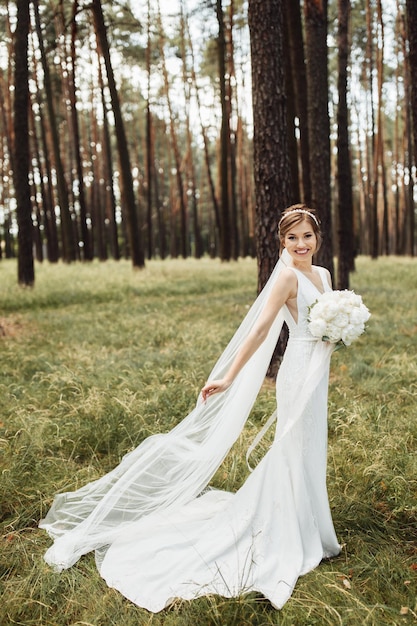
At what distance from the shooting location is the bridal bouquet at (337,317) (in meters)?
3.36

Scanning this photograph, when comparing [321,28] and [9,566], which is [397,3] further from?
[9,566]

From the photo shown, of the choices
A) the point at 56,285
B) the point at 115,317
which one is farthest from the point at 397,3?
the point at 115,317

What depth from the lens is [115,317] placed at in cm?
1141

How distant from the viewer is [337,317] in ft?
11.0

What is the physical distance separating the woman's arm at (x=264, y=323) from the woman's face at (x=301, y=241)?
0.13 m

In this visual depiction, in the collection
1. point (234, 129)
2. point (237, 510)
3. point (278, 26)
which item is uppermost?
point (234, 129)

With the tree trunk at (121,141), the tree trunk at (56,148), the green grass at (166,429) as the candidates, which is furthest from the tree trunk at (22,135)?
the tree trunk at (56,148)

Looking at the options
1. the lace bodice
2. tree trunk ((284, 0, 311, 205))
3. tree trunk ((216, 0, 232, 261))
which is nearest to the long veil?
the lace bodice

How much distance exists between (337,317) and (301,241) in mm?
550

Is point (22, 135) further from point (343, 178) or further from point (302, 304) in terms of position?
point (302, 304)

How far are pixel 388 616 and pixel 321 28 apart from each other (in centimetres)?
1061

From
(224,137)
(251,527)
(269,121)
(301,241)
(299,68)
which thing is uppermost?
(224,137)

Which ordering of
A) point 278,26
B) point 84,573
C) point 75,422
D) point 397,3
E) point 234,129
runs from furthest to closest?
point 234,129 → point 397,3 → point 278,26 → point 75,422 → point 84,573

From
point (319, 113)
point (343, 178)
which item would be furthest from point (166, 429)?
point (343, 178)
